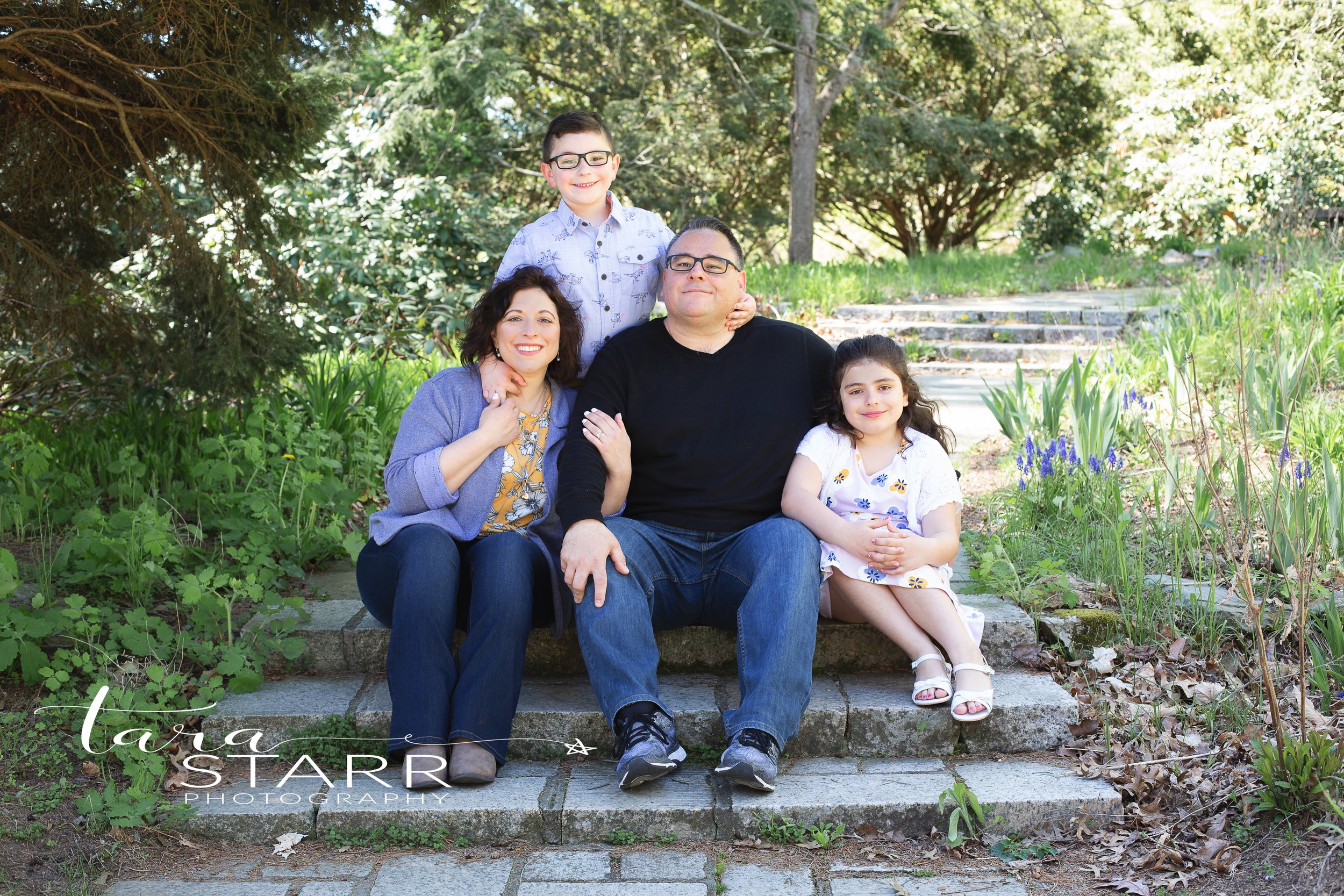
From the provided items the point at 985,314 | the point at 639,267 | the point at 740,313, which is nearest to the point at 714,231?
the point at 740,313

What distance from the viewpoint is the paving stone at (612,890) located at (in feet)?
7.29

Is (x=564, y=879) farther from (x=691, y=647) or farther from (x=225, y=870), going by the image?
(x=691, y=647)

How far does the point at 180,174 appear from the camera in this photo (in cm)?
404

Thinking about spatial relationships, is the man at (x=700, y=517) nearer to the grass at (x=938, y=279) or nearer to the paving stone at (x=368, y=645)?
the paving stone at (x=368, y=645)

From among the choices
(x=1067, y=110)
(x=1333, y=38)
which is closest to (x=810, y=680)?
(x=1333, y=38)

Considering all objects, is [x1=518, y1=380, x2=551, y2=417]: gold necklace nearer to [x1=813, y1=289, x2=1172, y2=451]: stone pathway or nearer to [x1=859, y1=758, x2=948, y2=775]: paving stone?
[x1=859, y1=758, x2=948, y2=775]: paving stone

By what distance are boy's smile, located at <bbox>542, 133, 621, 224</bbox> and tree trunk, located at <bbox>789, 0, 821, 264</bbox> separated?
1028cm

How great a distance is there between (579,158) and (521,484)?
0.98m

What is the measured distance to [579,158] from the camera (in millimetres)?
3086

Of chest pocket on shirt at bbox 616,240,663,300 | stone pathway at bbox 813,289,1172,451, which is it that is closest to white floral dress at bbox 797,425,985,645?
chest pocket on shirt at bbox 616,240,663,300

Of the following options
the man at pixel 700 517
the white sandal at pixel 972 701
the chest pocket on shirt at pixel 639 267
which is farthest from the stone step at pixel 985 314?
the white sandal at pixel 972 701

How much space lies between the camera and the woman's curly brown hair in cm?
296

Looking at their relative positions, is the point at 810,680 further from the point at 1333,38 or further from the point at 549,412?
the point at 1333,38

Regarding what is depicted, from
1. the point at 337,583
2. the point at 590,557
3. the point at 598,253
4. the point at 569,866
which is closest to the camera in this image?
the point at 569,866
